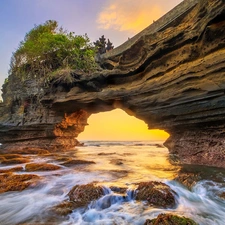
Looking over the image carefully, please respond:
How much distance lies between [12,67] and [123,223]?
49.3 feet

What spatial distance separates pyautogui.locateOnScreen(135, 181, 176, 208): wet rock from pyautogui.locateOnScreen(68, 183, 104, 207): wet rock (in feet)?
2.58

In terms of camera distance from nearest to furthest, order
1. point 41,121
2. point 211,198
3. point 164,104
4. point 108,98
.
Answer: point 211,198
point 164,104
point 108,98
point 41,121

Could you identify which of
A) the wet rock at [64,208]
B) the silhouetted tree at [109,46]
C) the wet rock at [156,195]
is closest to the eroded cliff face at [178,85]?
the wet rock at [156,195]

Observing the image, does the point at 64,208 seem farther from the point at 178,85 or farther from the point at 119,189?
the point at 178,85

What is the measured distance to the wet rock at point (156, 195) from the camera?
11.3 ft

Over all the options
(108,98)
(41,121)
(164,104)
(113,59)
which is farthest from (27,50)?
(164,104)

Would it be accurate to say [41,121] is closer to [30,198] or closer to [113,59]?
[113,59]

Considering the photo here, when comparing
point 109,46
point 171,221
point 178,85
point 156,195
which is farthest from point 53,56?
point 171,221

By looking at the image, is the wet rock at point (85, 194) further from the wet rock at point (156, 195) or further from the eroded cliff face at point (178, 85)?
the eroded cliff face at point (178, 85)

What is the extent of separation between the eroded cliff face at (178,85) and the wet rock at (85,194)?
4.25 m

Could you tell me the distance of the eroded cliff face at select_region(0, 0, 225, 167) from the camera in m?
5.69

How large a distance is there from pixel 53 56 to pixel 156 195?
462 inches

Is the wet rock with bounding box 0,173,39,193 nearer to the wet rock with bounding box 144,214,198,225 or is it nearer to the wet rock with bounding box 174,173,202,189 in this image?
the wet rock with bounding box 144,214,198,225

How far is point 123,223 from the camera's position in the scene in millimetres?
2939
